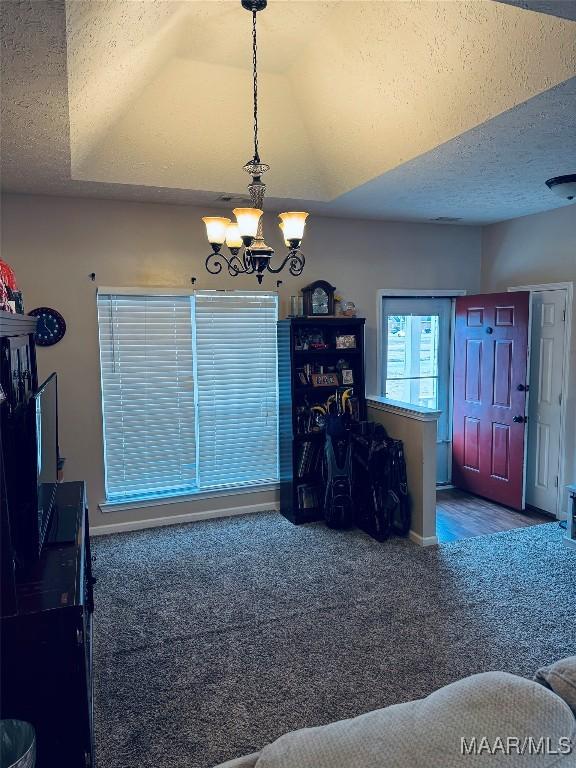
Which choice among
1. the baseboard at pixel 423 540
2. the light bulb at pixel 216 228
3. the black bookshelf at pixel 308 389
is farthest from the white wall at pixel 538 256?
the light bulb at pixel 216 228

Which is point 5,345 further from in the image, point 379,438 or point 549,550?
point 549,550

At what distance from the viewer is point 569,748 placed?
801 millimetres

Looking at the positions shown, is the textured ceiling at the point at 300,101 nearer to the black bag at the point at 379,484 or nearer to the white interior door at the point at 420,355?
the white interior door at the point at 420,355

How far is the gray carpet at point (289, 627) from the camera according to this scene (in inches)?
87.9

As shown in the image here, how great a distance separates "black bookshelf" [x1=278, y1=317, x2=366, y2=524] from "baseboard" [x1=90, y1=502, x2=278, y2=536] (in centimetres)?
28

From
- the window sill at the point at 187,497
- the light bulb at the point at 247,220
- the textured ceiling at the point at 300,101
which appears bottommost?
the window sill at the point at 187,497

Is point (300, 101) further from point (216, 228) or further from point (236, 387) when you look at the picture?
point (236, 387)

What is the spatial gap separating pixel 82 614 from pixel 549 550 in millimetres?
Answer: 3483

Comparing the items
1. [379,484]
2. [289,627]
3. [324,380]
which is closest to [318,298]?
[324,380]

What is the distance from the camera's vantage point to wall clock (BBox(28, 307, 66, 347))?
395cm

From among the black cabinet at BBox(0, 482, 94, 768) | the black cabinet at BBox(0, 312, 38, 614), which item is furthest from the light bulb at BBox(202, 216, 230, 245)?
the black cabinet at BBox(0, 482, 94, 768)

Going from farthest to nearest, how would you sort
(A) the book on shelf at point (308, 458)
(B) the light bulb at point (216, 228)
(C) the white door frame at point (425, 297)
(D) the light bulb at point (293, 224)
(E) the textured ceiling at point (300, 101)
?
(C) the white door frame at point (425, 297) → (A) the book on shelf at point (308, 458) → (B) the light bulb at point (216, 228) → (D) the light bulb at point (293, 224) → (E) the textured ceiling at point (300, 101)

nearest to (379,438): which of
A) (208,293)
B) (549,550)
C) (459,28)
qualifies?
(549,550)
